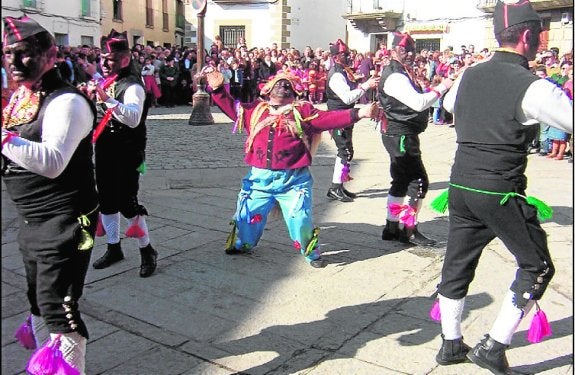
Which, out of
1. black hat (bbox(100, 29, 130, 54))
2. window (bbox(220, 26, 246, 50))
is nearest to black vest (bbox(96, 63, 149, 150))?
black hat (bbox(100, 29, 130, 54))

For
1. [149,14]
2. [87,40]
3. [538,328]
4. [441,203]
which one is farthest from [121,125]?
[149,14]

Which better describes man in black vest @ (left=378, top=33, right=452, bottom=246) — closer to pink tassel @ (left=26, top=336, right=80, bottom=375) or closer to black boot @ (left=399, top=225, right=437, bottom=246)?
black boot @ (left=399, top=225, right=437, bottom=246)

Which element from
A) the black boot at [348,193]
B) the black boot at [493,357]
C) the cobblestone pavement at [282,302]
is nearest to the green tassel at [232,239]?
the cobblestone pavement at [282,302]

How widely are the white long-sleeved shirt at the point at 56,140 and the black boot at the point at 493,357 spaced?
2.36 m

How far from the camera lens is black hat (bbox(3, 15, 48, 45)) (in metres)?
2.56

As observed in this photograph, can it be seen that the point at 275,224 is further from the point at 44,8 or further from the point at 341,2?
the point at 341,2

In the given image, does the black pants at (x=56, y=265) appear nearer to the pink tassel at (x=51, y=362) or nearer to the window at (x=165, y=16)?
the pink tassel at (x=51, y=362)

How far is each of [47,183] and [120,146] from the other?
192cm

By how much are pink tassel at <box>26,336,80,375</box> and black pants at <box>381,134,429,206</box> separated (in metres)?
3.58

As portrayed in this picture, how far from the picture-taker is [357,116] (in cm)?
475

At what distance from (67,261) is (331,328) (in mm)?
1795

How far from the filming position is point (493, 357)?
329 centimetres

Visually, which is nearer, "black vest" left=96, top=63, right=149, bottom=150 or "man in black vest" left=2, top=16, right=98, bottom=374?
"man in black vest" left=2, top=16, right=98, bottom=374

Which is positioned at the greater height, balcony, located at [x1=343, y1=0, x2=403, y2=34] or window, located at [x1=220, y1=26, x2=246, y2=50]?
balcony, located at [x1=343, y1=0, x2=403, y2=34]
